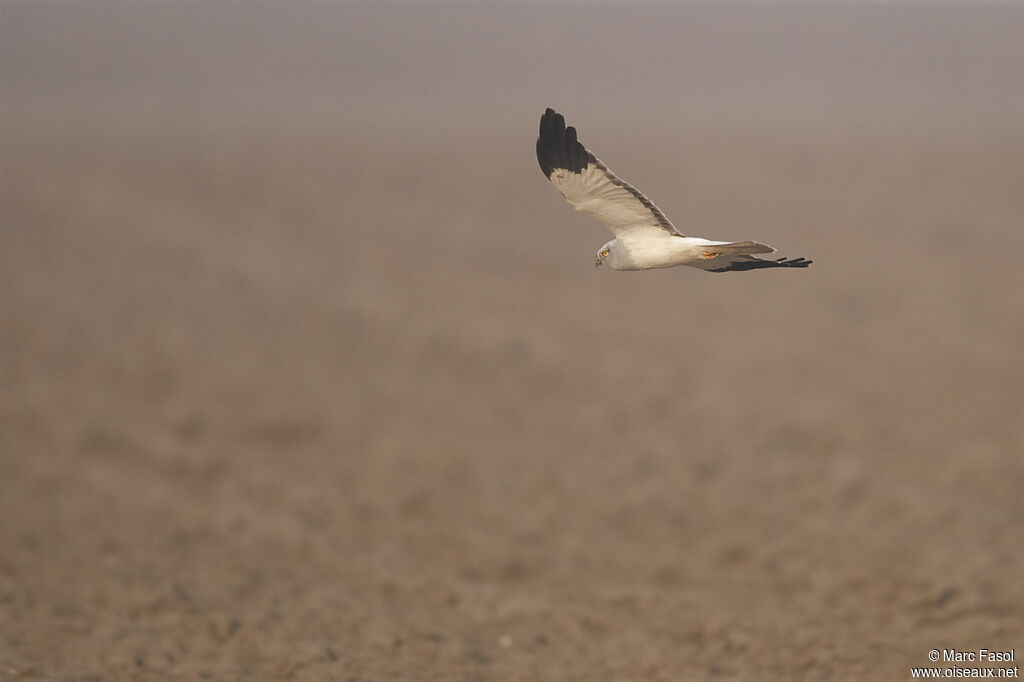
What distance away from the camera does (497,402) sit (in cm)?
2998

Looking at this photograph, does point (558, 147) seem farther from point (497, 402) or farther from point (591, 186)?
point (497, 402)

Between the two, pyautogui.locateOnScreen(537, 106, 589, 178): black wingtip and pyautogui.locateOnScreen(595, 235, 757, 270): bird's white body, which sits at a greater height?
pyautogui.locateOnScreen(537, 106, 589, 178): black wingtip

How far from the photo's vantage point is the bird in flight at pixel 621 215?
15.4ft

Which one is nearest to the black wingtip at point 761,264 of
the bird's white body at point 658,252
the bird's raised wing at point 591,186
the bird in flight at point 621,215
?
the bird in flight at point 621,215

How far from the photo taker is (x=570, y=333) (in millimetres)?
35125

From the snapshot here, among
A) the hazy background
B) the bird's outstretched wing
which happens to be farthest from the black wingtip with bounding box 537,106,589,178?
the hazy background

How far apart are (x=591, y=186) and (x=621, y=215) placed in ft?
0.73

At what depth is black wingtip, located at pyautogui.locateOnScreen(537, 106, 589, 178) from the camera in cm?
501

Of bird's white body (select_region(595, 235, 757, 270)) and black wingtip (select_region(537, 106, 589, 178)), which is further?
black wingtip (select_region(537, 106, 589, 178))
